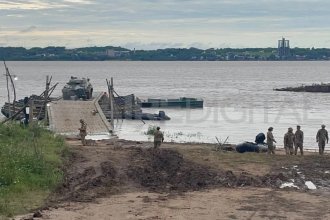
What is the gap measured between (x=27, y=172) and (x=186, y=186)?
482 cm

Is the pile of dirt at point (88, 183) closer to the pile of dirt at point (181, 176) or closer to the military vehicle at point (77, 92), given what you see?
the pile of dirt at point (181, 176)

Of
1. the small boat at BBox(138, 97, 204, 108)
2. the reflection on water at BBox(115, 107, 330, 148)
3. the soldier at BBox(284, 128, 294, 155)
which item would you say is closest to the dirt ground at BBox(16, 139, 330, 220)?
the soldier at BBox(284, 128, 294, 155)

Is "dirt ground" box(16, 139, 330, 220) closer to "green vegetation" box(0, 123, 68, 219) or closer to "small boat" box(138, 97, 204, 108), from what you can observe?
"green vegetation" box(0, 123, 68, 219)

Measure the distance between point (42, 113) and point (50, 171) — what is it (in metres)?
21.2

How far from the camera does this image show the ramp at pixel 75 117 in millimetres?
36000

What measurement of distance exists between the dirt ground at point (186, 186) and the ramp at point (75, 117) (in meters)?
9.85

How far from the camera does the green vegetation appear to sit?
1794 centimetres

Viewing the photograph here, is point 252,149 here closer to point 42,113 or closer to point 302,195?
point 302,195

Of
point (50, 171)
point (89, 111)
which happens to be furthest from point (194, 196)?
point (89, 111)

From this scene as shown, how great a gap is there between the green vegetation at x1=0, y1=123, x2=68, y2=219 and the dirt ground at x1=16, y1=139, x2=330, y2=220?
44 cm

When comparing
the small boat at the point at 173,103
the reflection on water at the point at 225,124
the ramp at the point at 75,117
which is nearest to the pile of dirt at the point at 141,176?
the ramp at the point at 75,117

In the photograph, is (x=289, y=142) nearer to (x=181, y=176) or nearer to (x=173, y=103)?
(x=181, y=176)

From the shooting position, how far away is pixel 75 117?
3875 cm

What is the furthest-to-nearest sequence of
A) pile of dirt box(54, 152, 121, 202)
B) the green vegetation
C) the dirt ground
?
pile of dirt box(54, 152, 121, 202)
the green vegetation
the dirt ground
